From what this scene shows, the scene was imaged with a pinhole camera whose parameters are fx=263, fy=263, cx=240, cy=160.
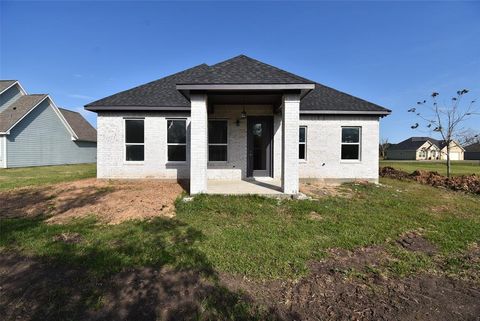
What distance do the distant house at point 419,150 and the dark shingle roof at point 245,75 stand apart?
71.8 metres

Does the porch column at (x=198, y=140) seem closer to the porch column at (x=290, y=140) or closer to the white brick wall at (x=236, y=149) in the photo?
the porch column at (x=290, y=140)

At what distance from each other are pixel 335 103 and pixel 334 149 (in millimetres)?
2168

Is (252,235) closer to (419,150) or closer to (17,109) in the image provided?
(17,109)

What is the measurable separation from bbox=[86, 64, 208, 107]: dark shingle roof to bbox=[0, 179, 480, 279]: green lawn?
5.72m

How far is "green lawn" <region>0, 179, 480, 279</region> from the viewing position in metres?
4.03

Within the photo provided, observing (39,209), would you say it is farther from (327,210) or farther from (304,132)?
(304,132)

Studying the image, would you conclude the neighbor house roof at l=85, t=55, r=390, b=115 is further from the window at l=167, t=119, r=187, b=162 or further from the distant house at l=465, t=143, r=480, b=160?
the distant house at l=465, t=143, r=480, b=160

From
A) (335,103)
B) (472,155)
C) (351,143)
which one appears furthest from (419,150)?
(335,103)

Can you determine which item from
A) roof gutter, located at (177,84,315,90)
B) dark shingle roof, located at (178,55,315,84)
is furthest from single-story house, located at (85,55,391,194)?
roof gutter, located at (177,84,315,90)

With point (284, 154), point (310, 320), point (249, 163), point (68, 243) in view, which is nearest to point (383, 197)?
point (284, 154)

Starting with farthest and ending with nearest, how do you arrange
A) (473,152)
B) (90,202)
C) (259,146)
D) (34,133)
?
(473,152)
(34,133)
(259,146)
(90,202)

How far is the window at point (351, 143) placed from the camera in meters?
12.3

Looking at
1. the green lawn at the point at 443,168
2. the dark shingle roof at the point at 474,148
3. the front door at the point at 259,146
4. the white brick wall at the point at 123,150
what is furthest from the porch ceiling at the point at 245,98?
the dark shingle roof at the point at 474,148

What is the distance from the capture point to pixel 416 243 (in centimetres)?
499
